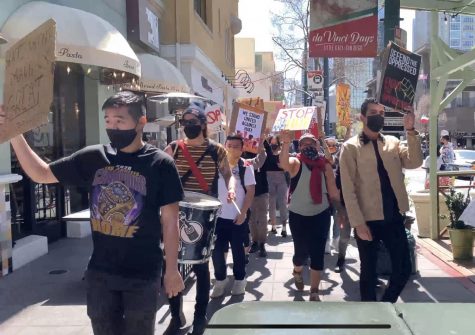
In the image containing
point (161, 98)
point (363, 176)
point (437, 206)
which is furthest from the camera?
point (161, 98)

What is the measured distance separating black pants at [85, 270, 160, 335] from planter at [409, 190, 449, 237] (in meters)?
A: 6.30

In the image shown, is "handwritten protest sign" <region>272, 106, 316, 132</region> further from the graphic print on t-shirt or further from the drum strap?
the graphic print on t-shirt

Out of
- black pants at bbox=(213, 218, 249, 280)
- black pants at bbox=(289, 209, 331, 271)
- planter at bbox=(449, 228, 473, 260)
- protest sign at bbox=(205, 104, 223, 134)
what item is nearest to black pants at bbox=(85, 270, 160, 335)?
black pants at bbox=(213, 218, 249, 280)

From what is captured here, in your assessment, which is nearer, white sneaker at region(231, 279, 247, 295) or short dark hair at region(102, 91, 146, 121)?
short dark hair at region(102, 91, 146, 121)

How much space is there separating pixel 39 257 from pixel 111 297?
5.14 m

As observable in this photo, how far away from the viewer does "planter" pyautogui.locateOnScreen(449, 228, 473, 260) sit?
6809 mm

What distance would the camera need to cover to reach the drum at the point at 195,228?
404cm

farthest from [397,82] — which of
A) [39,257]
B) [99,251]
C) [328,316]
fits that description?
[39,257]

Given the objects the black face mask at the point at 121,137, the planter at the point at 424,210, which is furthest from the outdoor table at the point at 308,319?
the planter at the point at 424,210

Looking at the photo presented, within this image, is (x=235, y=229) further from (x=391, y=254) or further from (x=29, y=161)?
(x=29, y=161)

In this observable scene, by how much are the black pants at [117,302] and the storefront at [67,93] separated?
15.5ft

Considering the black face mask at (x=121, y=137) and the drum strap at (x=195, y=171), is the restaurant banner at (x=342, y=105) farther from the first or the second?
the black face mask at (x=121, y=137)

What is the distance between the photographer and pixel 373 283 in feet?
14.5

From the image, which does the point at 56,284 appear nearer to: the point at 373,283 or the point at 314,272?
the point at 314,272
